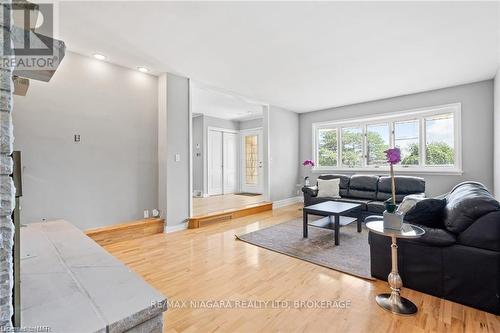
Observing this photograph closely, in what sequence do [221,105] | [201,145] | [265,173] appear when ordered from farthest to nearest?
[201,145]
[221,105]
[265,173]

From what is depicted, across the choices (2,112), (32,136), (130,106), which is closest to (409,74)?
(130,106)

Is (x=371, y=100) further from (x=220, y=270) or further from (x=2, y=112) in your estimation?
(x=2, y=112)

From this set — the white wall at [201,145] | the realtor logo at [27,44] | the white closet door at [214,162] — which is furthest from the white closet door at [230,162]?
the realtor logo at [27,44]

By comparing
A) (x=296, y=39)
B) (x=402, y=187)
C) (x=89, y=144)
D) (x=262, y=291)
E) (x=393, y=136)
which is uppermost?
(x=296, y=39)

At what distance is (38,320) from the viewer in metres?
0.82

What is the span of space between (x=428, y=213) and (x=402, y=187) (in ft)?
8.98

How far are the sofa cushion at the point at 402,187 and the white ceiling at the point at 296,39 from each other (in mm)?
1805

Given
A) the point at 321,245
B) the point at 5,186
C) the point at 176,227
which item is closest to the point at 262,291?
the point at 321,245

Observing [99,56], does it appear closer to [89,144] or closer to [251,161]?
[89,144]

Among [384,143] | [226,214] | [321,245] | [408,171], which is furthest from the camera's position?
[384,143]

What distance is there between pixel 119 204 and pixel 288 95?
151 inches

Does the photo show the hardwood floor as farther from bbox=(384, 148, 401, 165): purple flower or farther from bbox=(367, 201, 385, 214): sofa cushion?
bbox=(367, 201, 385, 214): sofa cushion

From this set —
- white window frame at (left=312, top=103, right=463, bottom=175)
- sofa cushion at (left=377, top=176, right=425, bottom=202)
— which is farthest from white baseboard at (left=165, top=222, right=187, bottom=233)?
white window frame at (left=312, top=103, right=463, bottom=175)

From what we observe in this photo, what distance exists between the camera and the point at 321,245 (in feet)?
10.4
